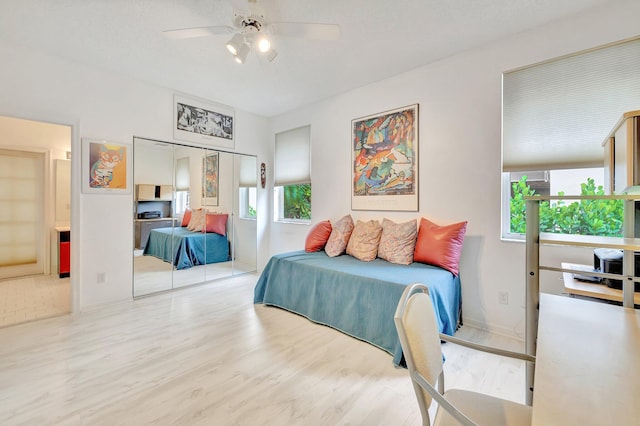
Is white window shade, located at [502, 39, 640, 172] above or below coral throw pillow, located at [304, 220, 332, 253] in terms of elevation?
above

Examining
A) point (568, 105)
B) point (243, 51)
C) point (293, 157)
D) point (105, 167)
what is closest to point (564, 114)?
point (568, 105)

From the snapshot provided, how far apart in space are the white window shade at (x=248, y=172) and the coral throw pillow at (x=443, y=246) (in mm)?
3010

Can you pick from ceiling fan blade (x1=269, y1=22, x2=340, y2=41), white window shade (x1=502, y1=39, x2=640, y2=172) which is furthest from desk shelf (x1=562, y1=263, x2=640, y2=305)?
ceiling fan blade (x1=269, y1=22, x2=340, y2=41)

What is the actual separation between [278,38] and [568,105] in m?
2.55

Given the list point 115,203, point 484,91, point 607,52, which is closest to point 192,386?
point 115,203

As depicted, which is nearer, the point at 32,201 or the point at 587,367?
the point at 587,367

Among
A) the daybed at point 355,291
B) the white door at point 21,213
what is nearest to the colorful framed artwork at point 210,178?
the daybed at point 355,291

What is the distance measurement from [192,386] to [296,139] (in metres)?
3.59

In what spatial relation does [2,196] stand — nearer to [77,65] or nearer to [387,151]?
[77,65]

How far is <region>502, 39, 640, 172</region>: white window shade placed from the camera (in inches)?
81.6

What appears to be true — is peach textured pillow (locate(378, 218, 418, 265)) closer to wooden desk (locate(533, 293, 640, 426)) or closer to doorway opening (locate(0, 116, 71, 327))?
wooden desk (locate(533, 293, 640, 426))

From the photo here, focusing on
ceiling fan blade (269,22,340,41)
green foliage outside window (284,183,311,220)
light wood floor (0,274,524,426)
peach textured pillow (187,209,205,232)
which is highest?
ceiling fan blade (269,22,340,41)

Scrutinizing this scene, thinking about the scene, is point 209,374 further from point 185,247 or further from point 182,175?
point 182,175

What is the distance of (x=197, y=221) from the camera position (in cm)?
403
